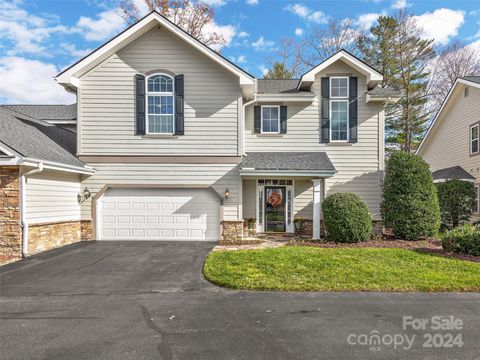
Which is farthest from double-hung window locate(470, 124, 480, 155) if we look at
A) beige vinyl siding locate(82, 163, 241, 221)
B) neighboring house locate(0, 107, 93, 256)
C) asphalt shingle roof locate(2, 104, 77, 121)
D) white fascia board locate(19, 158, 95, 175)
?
asphalt shingle roof locate(2, 104, 77, 121)

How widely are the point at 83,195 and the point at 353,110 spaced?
36.8 ft

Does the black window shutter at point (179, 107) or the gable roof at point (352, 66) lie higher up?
the gable roof at point (352, 66)

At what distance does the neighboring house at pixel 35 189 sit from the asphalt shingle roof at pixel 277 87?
8105mm

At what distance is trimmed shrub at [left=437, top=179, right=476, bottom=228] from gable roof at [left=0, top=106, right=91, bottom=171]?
50.1 ft

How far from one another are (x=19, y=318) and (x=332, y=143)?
11207 mm

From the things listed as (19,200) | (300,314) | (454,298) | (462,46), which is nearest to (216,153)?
(19,200)

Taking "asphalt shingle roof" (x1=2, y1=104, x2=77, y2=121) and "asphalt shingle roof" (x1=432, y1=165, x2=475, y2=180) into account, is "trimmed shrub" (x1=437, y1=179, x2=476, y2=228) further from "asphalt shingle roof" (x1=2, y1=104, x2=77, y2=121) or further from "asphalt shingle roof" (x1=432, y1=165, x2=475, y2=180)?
"asphalt shingle roof" (x1=2, y1=104, x2=77, y2=121)

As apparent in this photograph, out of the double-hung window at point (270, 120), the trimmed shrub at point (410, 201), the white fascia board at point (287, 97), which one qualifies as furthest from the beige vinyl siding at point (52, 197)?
the trimmed shrub at point (410, 201)

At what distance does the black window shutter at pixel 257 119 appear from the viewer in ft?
40.2

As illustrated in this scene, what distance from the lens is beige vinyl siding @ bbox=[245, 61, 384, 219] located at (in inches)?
471

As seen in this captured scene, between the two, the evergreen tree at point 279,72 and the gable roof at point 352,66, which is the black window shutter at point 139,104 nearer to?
the gable roof at point 352,66

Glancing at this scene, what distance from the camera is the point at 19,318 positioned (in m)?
4.52

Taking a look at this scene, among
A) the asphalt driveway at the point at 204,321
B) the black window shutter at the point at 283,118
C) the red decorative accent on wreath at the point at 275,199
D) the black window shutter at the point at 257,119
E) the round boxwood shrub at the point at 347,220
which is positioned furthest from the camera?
the black window shutter at the point at 257,119

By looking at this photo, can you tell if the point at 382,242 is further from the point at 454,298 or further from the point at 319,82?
the point at 319,82
